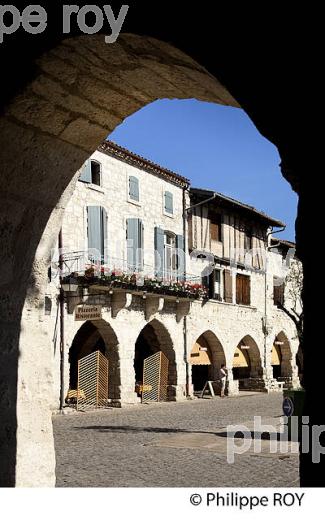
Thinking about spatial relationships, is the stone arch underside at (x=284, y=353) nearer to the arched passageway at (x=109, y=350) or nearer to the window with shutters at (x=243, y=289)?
the window with shutters at (x=243, y=289)

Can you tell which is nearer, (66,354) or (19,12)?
(19,12)

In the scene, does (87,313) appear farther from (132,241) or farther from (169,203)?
(169,203)

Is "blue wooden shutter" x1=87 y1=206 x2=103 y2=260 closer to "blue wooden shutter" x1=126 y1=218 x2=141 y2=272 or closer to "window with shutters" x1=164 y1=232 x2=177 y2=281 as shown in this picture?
"blue wooden shutter" x1=126 y1=218 x2=141 y2=272

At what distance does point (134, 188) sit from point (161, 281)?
3.04m

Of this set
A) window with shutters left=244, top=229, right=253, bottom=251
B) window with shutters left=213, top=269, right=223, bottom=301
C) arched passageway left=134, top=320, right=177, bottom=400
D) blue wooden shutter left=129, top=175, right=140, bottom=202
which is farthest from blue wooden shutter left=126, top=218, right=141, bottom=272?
window with shutters left=244, top=229, right=253, bottom=251

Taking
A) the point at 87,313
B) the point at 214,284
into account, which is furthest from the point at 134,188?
the point at 214,284

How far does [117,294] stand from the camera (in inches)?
740

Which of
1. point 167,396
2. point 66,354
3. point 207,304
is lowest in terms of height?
point 167,396

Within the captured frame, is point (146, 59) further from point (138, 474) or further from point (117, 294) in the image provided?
point (117, 294)

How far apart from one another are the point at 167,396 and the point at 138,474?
13.8 meters

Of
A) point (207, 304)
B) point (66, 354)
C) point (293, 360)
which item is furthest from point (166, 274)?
point (293, 360)

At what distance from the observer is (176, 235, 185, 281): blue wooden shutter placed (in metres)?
21.9

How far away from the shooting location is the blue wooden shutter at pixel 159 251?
20972 mm

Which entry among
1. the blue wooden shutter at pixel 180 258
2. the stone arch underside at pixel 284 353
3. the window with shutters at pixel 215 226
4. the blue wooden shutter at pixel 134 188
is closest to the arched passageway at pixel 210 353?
the blue wooden shutter at pixel 180 258
